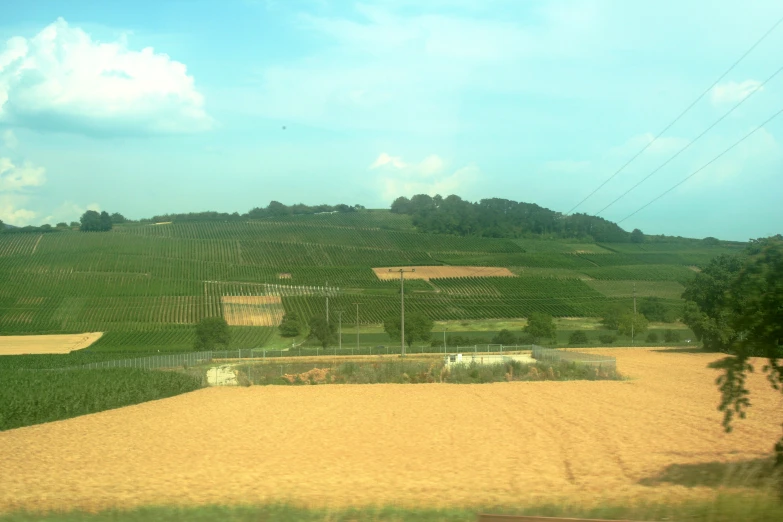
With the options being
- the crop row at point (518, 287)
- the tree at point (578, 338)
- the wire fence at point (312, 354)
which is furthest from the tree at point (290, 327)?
the tree at point (578, 338)

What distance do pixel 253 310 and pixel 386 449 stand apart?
2238 inches

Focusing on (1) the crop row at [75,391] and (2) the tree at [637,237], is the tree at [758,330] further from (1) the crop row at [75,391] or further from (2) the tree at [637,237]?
(2) the tree at [637,237]

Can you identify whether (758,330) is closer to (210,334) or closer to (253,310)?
(210,334)

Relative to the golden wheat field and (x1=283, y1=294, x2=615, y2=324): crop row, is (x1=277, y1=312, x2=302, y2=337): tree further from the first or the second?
the golden wheat field

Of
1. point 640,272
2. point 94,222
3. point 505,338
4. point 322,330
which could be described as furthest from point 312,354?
point 94,222

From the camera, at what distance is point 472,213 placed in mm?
108125

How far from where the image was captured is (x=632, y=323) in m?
68.4

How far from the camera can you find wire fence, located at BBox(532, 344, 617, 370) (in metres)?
39.1

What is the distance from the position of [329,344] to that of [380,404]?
38613 mm

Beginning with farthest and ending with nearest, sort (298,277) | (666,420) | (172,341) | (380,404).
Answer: (298,277)
(172,341)
(380,404)
(666,420)

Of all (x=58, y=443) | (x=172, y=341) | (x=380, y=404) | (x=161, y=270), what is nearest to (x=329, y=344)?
(x=172, y=341)

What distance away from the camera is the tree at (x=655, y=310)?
73.2 meters

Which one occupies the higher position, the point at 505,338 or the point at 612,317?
the point at 612,317

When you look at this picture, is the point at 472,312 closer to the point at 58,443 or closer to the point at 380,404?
the point at 380,404
